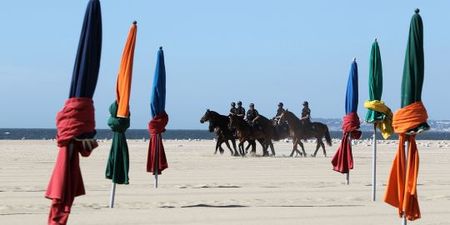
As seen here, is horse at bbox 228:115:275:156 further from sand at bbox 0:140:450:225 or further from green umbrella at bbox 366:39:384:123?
green umbrella at bbox 366:39:384:123

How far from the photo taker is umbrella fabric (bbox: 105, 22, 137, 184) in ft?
34.8

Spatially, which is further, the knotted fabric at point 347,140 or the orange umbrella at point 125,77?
the knotted fabric at point 347,140

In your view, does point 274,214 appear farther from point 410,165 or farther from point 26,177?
point 26,177

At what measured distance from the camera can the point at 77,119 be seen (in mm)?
7562

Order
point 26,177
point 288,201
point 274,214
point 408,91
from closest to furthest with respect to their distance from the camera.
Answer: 1. point 408,91
2. point 274,214
3. point 288,201
4. point 26,177

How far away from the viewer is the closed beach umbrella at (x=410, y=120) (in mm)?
8422

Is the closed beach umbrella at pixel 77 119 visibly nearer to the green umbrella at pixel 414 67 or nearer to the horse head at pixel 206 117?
the green umbrella at pixel 414 67

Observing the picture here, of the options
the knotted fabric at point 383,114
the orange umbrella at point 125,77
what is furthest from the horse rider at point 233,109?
the orange umbrella at point 125,77

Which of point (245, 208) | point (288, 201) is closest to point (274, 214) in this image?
point (245, 208)

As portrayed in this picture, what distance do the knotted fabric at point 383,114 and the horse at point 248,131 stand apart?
58.8ft

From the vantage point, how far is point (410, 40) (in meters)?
8.49

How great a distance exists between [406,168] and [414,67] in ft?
3.59

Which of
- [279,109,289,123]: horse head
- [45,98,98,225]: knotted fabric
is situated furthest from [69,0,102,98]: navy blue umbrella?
[279,109,289,123]: horse head

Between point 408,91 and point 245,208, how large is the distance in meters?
3.44
